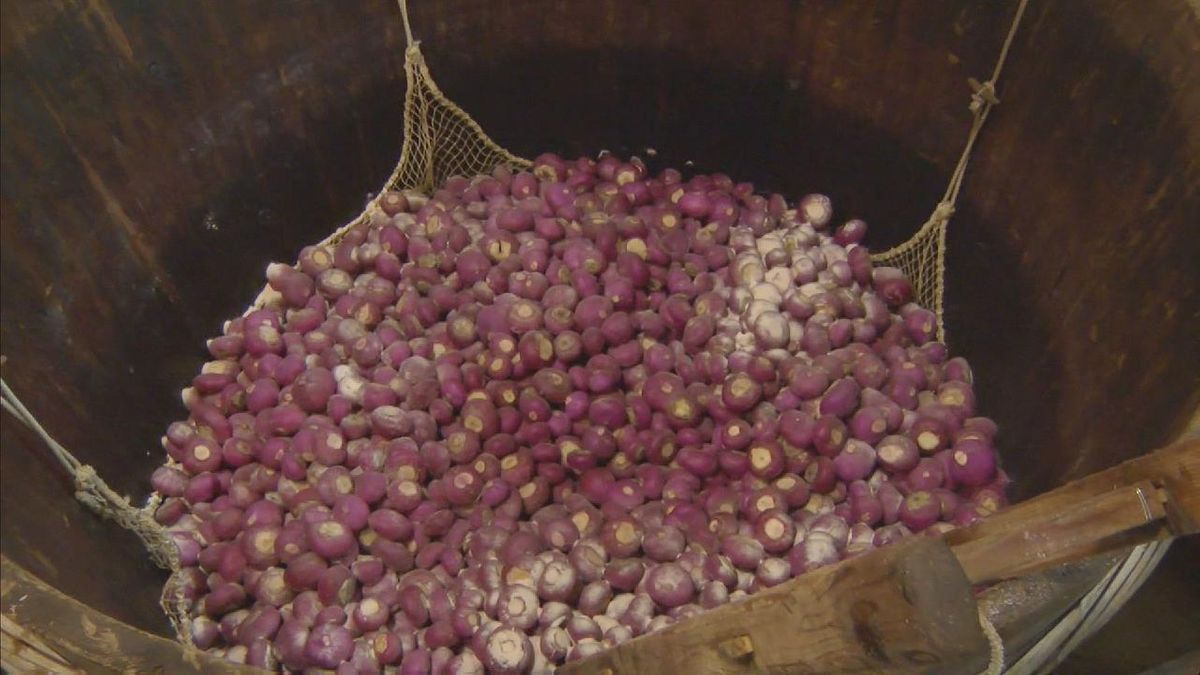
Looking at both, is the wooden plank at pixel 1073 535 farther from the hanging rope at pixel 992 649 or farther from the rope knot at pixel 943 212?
the rope knot at pixel 943 212

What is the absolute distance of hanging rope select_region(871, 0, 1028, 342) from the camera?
1.41m

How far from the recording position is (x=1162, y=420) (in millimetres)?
1065

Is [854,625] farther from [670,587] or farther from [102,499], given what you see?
[102,499]

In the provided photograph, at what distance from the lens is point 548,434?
1.46 m

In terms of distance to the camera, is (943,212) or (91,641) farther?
(943,212)

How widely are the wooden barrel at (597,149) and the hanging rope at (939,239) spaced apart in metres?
0.02

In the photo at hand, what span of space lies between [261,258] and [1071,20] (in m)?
1.44

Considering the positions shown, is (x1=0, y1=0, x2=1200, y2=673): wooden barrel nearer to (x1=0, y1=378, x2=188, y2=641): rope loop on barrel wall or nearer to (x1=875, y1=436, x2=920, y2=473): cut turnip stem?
(x1=0, y1=378, x2=188, y2=641): rope loop on barrel wall

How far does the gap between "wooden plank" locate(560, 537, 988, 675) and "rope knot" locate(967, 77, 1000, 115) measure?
3.19 ft

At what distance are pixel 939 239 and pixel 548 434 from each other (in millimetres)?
800

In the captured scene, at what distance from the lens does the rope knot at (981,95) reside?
4.60 feet

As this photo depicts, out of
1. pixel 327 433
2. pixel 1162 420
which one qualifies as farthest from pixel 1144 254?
pixel 327 433

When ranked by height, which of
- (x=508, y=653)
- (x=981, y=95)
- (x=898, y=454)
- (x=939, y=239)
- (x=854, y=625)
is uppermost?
(x=981, y=95)

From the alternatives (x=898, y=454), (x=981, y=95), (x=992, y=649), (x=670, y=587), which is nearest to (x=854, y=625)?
(x=992, y=649)
